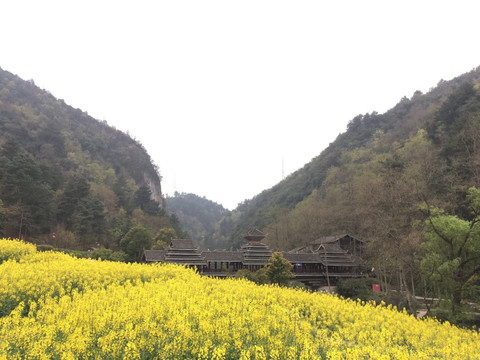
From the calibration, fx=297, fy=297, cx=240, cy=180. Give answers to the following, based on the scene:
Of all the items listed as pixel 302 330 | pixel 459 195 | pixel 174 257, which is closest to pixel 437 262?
pixel 459 195

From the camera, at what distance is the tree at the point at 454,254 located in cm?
1892

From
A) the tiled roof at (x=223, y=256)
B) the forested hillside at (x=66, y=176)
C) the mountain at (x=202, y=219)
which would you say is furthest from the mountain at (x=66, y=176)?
the mountain at (x=202, y=219)

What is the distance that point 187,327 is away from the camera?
577cm

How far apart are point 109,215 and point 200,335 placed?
190ft

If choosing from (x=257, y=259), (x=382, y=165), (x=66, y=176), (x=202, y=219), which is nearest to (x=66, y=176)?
(x=66, y=176)

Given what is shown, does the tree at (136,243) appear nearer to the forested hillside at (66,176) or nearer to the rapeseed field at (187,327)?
the forested hillside at (66,176)

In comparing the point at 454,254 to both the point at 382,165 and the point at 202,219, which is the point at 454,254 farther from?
the point at 202,219

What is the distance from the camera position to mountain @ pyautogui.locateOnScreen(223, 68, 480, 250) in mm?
32250

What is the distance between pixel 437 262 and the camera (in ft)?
65.8

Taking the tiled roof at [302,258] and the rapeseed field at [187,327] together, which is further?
the tiled roof at [302,258]

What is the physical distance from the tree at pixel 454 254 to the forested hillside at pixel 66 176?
119 feet

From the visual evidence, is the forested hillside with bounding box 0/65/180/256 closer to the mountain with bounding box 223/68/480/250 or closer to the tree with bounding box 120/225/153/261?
the tree with bounding box 120/225/153/261

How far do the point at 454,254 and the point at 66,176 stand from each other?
7020cm

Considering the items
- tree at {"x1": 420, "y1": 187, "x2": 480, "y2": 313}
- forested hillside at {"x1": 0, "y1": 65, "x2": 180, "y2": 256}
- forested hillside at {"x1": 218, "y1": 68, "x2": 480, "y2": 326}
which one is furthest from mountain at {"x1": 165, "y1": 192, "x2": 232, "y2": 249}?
tree at {"x1": 420, "y1": 187, "x2": 480, "y2": 313}
